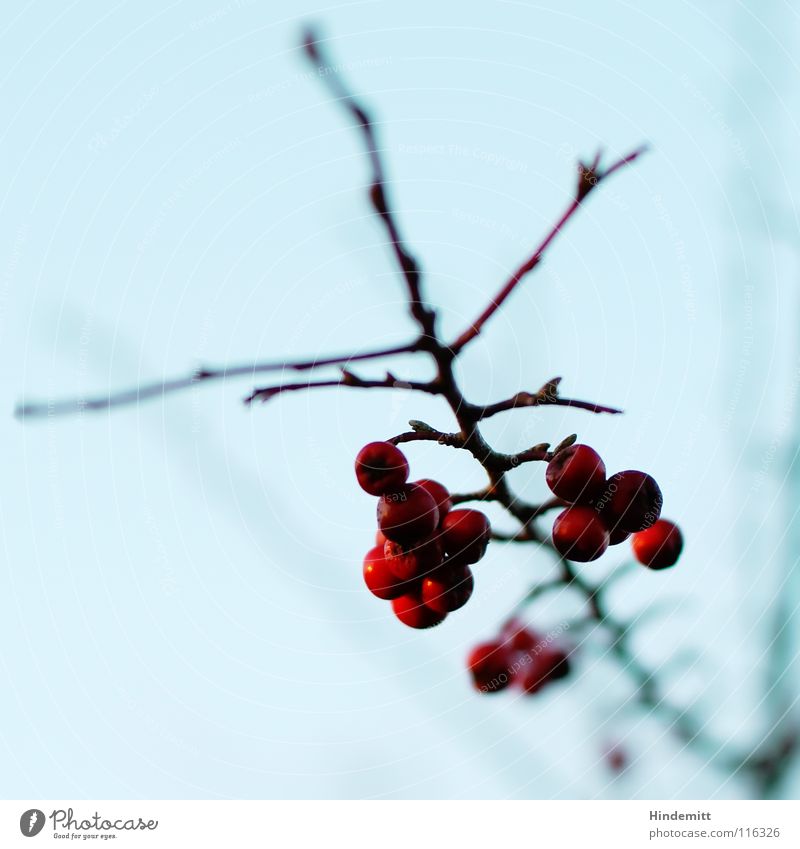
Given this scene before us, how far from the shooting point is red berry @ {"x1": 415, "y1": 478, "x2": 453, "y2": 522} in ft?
6.71

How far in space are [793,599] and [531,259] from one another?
1.70 meters

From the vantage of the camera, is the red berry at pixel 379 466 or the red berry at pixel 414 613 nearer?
the red berry at pixel 379 466

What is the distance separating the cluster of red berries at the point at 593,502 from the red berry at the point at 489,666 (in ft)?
3.83

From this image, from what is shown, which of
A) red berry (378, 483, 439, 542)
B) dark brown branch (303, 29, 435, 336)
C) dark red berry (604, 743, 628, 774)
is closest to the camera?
dark brown branch (303, 29, 435, 336)

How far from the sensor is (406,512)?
1.97 meters

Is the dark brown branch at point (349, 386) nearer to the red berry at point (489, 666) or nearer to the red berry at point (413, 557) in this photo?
the red berry at point (413, 557)

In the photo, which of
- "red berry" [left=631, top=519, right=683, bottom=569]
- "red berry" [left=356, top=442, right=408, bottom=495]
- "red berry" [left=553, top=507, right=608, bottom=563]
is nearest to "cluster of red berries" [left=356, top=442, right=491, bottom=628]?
"red berry" [left=356, top=442, right=408, bottom=495]

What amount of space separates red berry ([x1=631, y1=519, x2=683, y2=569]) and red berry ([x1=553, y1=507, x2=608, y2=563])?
13.2 inches

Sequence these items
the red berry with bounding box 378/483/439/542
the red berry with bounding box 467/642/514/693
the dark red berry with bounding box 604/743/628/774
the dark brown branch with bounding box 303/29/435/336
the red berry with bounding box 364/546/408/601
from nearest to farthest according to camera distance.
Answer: the dark brown branch with bounding box 303/29/435/336 → the red berry with bounding box 378/483/439/542 → the red berry with bounding box 364/546/408/601 → the red berry with bounding box 467/642/514/693 → the dark red berry with bounding box 604/743/628/774

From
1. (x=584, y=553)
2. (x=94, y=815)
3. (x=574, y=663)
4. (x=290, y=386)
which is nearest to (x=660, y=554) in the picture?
(x=584, y=553)

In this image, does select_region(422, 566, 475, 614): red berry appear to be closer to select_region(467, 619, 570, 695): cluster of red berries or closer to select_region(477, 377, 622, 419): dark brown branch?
select_region(477, 377, 622, 419): dark brown branch

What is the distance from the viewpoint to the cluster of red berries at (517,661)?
123 inches

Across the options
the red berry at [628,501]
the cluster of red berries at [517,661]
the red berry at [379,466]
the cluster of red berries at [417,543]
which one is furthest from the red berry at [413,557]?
the cluster of red berries at [517,661]

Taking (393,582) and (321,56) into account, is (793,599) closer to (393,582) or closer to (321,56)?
(393,582)
